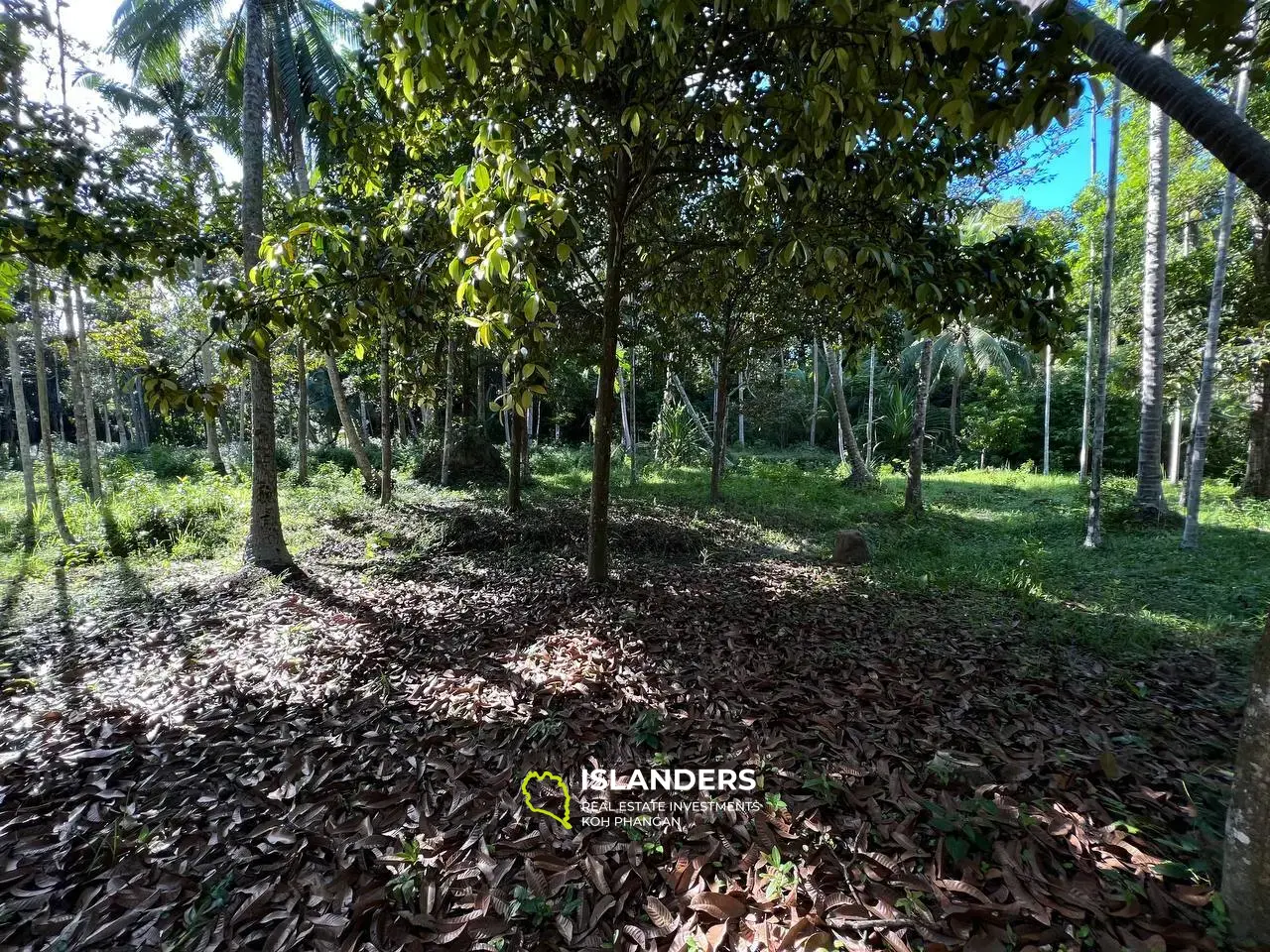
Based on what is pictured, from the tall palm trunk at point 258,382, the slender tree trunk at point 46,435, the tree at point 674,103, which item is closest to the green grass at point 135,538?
the slender tree trunk at point 46,435

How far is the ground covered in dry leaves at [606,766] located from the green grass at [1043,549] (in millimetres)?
695

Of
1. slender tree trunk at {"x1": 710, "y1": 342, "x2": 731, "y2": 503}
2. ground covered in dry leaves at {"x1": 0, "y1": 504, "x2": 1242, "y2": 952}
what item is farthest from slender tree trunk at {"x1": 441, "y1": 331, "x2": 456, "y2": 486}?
ground covered in dry leaves at {"x1": 0, "y1": 504, "x2": 1242, "y2": 952}

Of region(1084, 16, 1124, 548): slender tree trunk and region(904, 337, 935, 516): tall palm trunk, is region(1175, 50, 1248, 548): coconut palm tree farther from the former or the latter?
region(904, 337, 935, 516): tall palm trunk

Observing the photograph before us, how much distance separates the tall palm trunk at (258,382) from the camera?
5445mm

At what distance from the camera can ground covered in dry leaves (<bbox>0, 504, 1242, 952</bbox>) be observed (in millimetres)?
1677

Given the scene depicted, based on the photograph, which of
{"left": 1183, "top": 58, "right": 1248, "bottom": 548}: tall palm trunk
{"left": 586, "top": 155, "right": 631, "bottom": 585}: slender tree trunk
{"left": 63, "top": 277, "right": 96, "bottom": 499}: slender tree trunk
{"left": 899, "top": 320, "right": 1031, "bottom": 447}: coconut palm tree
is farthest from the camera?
{"left": 899, "top": 320, "right": 1031, "bottom": 447}: coconut palm tree

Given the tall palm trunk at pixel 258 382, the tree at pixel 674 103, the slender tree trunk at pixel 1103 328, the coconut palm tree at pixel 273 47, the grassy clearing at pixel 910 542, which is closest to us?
the tree at pixel 674 103

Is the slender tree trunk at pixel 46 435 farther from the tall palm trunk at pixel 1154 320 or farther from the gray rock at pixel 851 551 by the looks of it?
the tall palm trunk at pixel 1154 320

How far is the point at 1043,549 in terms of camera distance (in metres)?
6.77

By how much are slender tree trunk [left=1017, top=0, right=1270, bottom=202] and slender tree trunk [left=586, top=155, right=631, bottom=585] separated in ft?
8.21

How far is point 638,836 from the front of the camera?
6.56 feet

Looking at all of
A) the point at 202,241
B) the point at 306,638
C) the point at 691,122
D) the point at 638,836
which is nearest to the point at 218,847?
the point at 638,836

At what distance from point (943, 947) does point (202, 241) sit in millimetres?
6158

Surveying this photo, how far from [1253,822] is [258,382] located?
7134mm
